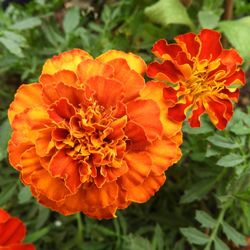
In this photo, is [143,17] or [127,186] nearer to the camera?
[127,186]

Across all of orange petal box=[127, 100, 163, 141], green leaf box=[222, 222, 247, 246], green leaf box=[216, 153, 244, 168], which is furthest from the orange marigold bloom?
green leaf box=[222, 222, 247, 246]

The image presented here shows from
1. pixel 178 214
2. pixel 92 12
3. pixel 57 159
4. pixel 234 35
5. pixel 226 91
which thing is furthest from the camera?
pixel 92 12

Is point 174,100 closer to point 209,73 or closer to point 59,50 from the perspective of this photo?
point 209,73

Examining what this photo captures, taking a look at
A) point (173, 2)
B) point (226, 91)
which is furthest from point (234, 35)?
point (226, 91)

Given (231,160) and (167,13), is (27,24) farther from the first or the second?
(231,160)

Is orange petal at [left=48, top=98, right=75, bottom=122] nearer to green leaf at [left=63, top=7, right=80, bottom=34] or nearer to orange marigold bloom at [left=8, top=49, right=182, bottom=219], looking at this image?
orange marigold bloom at [left=8, top=49, right=182, bottom=219]
